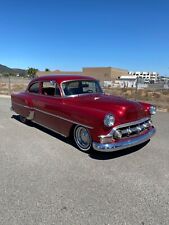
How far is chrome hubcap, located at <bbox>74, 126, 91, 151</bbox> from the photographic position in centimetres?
507

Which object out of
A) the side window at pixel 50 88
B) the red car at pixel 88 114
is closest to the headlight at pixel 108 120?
the red car at pixel 88 114

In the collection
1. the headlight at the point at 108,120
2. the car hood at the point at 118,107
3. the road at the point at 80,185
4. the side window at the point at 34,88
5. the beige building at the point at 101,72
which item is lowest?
the road at the point at 80,185

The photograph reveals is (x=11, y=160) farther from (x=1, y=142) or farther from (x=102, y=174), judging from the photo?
(x=102, y=174)

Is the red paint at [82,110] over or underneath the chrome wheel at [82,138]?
over

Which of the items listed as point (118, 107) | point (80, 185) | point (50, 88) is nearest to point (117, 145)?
point (118, 107)

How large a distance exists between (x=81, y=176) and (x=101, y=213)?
1.07m

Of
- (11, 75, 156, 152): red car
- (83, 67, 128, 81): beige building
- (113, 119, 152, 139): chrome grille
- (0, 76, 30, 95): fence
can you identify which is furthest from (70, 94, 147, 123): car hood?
(83, 67, 128, 81): beige building

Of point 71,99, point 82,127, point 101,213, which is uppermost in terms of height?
point 71,99

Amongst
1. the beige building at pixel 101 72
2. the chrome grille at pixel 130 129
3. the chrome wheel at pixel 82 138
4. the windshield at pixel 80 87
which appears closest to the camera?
the chrome grille at pixel 130 129

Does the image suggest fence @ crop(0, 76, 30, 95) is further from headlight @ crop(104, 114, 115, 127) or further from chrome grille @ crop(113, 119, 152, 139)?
headlight @ crop(104, 114, 115, 127)

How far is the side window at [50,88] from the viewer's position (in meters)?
5.94

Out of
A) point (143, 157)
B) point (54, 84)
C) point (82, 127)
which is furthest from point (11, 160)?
point (143, 157)

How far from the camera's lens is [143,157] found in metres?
4.82

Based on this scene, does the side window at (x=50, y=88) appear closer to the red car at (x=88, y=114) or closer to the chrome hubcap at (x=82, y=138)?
the red car at (x=88, y=114)
